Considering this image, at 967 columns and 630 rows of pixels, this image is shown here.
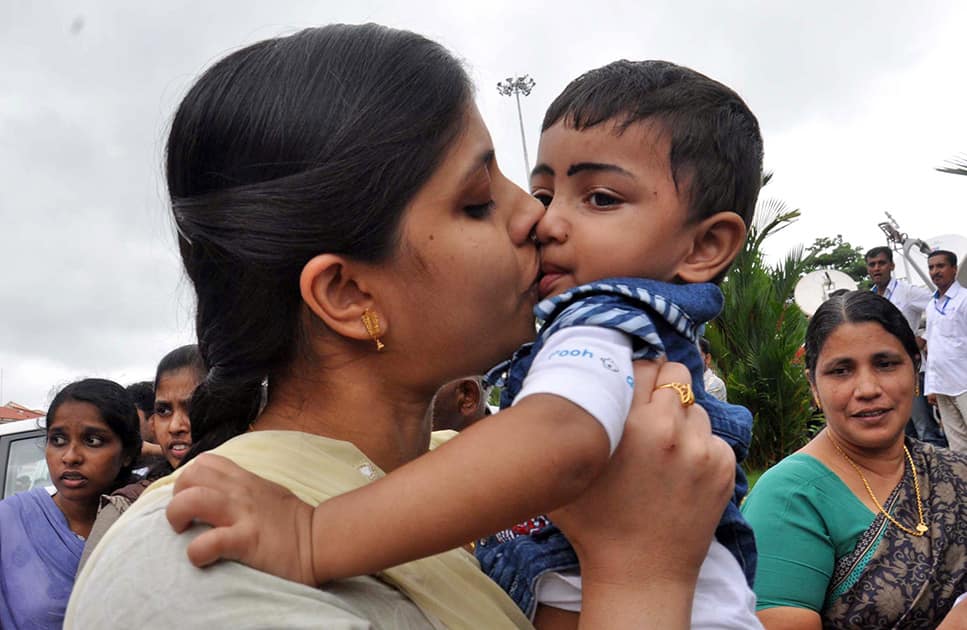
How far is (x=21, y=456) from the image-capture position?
7184mm

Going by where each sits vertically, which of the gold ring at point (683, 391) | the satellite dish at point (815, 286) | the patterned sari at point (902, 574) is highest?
the satellite dish at point (815, 286)

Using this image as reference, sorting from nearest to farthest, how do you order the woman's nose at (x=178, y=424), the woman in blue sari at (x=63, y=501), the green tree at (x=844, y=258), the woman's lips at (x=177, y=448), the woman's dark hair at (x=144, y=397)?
the woman in blue sari at (x=63, y=501) → the woman's lips at (x=177, y=448) → the woman's nose at (x=178, y=424) → the woman's dark hair at (x=144, y=397) → the green tree at (x=844, y=258)

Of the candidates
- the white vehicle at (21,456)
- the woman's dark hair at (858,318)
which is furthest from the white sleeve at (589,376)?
the white vehicle at (21,456)

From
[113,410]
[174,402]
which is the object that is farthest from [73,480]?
[174,402]

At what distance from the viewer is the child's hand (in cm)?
123

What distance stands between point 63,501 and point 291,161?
176 inches

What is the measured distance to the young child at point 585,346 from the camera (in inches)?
52.6

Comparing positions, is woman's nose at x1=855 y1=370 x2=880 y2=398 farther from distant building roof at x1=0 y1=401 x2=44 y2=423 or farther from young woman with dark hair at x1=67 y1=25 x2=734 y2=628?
distant building roof at x1=0 y1=401 x2=44 y2=423

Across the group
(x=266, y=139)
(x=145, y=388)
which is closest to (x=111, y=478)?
(x=145, y=388)

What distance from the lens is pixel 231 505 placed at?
1259 millimetres

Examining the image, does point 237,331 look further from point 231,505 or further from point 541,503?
point 541,503

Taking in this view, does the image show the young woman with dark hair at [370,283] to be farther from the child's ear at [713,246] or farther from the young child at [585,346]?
the child's ear at [713,246]

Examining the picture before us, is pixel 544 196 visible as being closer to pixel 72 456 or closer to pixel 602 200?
pixel 602 200

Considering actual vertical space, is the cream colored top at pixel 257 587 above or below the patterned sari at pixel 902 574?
below
